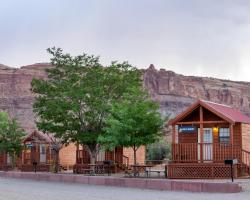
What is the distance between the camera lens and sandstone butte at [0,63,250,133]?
137m

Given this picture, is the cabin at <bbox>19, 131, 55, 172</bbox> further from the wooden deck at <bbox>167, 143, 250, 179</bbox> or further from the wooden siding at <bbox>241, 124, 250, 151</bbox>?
the wooden siding at <bbox>241, 124, 250, 151</bbox>

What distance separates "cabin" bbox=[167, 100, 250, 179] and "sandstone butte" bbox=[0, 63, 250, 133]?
10139 cm

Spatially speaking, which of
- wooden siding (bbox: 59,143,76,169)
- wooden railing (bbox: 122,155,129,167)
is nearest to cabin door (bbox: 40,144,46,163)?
wooden siding (bbox: 59,143,76,169)

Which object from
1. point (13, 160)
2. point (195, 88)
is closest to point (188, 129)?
point (13, 160)

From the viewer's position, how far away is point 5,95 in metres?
135

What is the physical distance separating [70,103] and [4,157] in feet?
62.7

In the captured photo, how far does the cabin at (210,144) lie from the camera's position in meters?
24.8

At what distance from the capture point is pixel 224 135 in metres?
26.3

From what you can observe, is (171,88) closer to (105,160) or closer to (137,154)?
(137,154)

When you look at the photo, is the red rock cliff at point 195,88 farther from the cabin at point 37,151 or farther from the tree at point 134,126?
the tree at point 134,126

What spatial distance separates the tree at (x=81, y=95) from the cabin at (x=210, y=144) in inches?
246

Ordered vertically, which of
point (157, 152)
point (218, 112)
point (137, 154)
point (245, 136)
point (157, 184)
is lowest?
point (157, 184)

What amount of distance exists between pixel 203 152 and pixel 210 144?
799 millimetres

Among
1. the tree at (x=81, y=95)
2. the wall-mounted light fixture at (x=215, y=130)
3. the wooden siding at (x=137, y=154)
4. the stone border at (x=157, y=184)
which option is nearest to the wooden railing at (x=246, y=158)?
the wall-mounted light fixture at (x=215, y=130)
